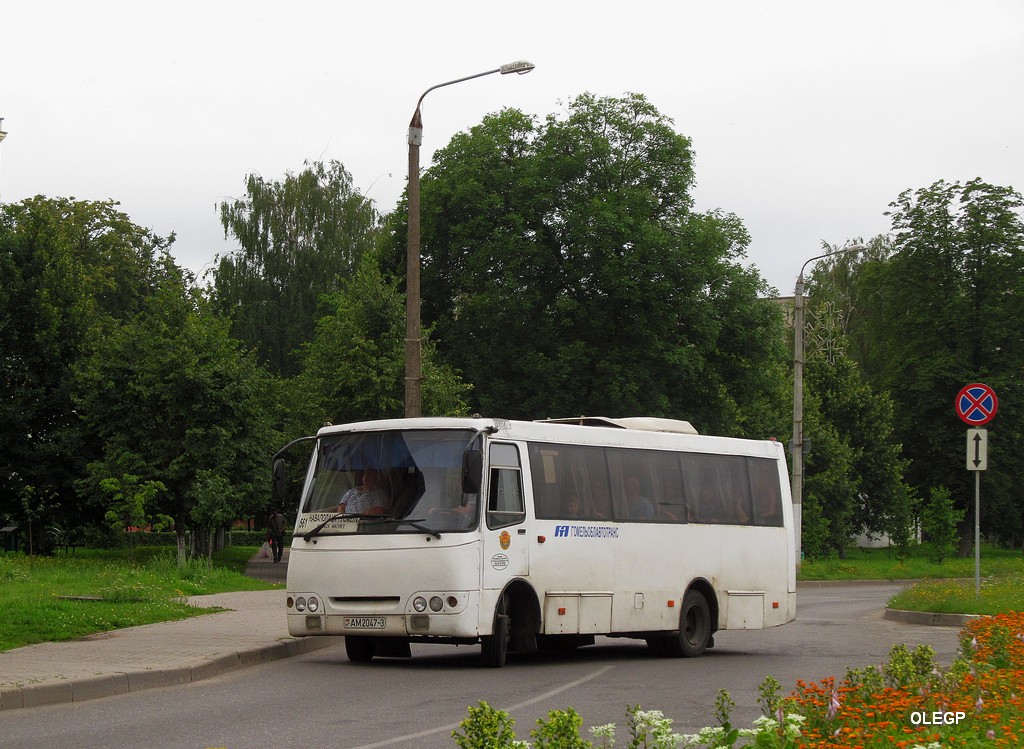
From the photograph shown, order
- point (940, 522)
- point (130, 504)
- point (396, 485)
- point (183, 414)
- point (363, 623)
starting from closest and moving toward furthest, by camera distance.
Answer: point (363, 623)
point (396, 485)
point (130, 504)
point (183, 414)
point (940, 522)

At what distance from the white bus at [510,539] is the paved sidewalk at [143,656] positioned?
37.7 inches

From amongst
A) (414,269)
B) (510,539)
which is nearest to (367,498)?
(510,539)

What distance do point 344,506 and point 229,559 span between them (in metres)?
34.9

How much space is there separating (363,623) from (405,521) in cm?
115

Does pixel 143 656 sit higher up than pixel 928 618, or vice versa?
pixel 143 656

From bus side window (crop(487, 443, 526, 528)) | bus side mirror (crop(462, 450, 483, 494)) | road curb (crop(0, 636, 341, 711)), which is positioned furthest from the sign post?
road curb (crop(0, 636, 341, 711))

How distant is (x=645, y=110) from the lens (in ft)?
158

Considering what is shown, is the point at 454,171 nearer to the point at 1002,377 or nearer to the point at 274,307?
the point at 274,307

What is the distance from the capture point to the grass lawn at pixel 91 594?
55.0 ft

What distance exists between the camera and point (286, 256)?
6191cm

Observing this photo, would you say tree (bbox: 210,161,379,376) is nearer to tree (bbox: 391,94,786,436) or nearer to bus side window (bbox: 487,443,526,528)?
tree (bbox: 391,94,786,436)

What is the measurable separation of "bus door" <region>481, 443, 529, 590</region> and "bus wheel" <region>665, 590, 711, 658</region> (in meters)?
3.11

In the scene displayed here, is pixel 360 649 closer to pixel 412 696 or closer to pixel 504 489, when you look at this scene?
pixel 504 489

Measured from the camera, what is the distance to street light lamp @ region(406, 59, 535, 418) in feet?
65.9
